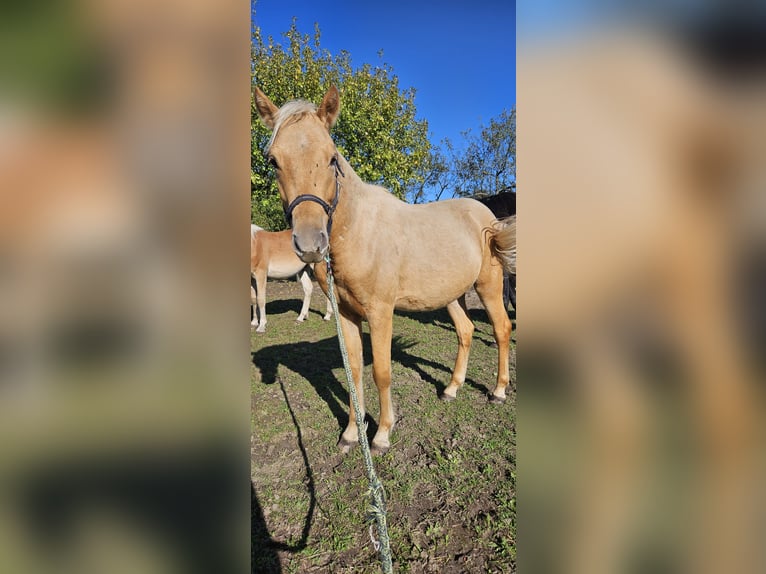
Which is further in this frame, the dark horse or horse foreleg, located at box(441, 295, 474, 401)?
the dark horse

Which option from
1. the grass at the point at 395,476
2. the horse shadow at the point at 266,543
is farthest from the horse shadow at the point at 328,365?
the horse shadow at the point at 266,543

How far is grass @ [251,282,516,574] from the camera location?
2125 mm

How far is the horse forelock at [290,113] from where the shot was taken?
82.1 inches

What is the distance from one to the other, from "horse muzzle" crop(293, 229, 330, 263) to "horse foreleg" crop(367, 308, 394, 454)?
1.04 meters

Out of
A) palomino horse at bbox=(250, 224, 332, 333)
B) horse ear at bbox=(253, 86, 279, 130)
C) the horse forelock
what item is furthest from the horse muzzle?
palomino horse at bbox=(250, 224, 332, 333)

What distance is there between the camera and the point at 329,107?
7.47ft

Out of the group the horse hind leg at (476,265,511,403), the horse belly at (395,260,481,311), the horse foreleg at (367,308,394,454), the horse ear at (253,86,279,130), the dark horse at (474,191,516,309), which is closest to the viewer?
the horse ear at (253,86,279,130)

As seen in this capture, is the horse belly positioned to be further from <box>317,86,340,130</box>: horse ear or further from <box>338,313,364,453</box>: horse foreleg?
<box>317,86,340,130</box>: horse ear
